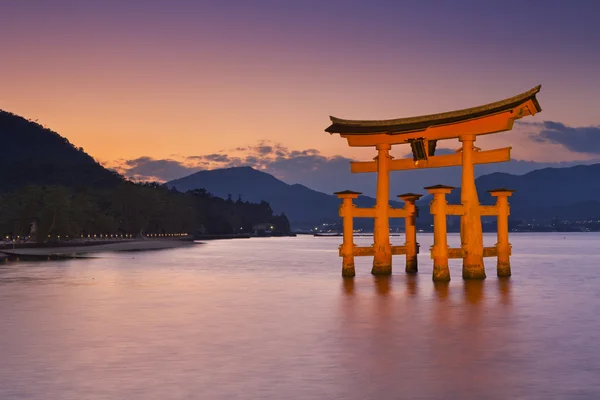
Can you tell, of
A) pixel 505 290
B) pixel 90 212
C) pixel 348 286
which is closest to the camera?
pixel 505 290

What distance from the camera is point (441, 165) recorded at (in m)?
32.9

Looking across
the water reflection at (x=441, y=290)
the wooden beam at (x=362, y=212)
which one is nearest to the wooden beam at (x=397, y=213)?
the wooden beam at (x=362, y=212)

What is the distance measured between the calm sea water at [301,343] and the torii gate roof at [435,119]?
6.40 metres

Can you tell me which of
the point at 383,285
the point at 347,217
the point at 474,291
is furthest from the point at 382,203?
the point at 474,291

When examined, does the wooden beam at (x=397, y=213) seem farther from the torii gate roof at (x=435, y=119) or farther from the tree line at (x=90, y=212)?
the tree line at (x=90, y=212)

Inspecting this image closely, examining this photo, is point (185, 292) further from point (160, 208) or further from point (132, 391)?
point (160, 208)

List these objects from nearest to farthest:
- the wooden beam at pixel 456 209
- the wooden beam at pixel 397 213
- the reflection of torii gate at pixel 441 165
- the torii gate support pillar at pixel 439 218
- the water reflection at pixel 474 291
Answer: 1. the water reflection at pixel 474 291
2. the reflection of torii gate at pixel 441 165
3. the torii gate support pillar at pixel 439 218
4. the wooden beam at pixel 456 209
5. the wooden beam at pixel 397 213

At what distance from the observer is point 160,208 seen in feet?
467

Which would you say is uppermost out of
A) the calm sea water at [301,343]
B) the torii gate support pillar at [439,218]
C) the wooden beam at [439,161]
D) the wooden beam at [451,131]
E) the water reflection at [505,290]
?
the wooden beam at [451,131]

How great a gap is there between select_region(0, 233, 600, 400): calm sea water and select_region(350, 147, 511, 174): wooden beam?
5.00 m

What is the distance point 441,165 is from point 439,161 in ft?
0.65

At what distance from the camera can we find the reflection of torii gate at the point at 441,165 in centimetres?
2935

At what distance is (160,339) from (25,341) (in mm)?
2816

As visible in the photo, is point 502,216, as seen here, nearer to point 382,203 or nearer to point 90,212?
point 382,203
